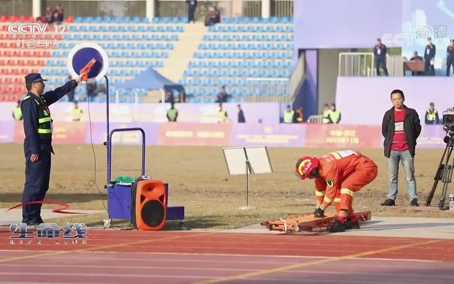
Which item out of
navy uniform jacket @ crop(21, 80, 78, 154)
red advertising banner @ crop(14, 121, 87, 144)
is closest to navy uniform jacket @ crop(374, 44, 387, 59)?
red advertising banner @ crop(14, 121, 87, 144)

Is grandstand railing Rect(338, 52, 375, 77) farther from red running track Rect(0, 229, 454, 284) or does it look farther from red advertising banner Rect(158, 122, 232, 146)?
red running track Rect(0, 229, 454, 284)

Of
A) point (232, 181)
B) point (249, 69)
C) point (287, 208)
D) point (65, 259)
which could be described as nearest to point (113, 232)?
point (65, 259)

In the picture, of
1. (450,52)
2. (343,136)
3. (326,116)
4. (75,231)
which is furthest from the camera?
(450,52)

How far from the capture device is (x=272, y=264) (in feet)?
38.3

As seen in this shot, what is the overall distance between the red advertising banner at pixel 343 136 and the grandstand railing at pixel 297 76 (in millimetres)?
8291

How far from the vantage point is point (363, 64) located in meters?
48.5

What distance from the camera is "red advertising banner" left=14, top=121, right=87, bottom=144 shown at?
44875 millimetres

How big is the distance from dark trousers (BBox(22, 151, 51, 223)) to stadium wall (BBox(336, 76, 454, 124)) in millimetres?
32734

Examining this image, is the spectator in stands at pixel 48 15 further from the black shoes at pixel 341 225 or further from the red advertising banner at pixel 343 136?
the black shoes at pixel 341 225

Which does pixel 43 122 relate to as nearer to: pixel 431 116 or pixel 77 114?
pixel 431 116

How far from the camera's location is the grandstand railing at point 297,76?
168 ft

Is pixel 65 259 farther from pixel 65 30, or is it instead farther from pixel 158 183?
pixel 65 30

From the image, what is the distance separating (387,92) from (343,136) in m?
5.99

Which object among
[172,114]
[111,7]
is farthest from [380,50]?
[111,7]
